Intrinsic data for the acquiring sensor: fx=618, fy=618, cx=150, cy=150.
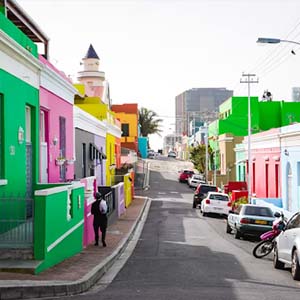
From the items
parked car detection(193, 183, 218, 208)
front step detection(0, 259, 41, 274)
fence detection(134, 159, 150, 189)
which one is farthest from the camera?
Answer: fence detection(134, 159, 150, 189)

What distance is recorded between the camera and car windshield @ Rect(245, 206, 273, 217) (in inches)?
985

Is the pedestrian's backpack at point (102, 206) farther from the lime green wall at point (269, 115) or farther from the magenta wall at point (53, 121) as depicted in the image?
the lime green wall at point (269, 115)

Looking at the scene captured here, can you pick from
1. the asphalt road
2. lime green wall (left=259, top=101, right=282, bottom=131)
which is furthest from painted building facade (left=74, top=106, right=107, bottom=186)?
lime green wall (left=259, top=101, right=282, bottom=131)

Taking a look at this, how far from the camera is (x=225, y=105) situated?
74.1 m

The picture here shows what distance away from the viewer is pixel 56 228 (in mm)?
13688

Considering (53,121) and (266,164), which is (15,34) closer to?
(53,121)

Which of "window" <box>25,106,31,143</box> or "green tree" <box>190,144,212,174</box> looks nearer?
"window" <box>25,106,31,143</box>

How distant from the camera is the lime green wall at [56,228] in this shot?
12.3 m

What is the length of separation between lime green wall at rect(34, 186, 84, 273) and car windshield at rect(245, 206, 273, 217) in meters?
9.52

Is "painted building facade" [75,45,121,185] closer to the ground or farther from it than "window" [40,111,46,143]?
farther from it

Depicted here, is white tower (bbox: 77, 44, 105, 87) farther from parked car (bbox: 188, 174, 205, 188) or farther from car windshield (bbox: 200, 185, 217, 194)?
car windshield (bbox: 200, 185, 217, 194)

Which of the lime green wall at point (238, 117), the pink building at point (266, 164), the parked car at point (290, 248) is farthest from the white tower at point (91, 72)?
the parked car at point (290, 248)

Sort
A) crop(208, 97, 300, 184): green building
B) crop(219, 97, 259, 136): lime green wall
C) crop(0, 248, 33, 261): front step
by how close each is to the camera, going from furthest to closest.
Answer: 1. crop(219, 97, 259, 136): lime green wall
2. crop(208, 97, 300, 184): green building
3. crop(0, 248, 33, 261): front step

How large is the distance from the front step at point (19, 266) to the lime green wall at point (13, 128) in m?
2.41
